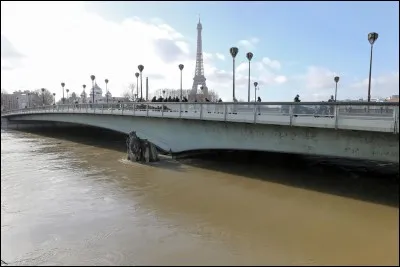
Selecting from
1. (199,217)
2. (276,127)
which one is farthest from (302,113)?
(199,217)

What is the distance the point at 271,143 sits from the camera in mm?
17406

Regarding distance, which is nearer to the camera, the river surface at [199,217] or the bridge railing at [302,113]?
the river surface at [199,217]

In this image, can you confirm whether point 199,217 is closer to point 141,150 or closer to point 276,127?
point 276,127

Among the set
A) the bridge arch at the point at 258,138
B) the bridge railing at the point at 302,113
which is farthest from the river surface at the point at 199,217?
the bridge railing at the point at 302,113

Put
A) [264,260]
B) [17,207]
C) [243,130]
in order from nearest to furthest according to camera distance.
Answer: [264,260] < [17,207] < [243,130]

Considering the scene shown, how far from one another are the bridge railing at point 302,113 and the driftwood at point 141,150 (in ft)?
7.53

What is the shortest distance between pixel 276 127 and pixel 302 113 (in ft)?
5.31

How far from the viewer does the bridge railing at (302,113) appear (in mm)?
13148

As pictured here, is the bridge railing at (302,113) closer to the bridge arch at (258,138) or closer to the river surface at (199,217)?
the bridge arch at (258,138)

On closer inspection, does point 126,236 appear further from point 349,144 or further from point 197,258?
point 349,144

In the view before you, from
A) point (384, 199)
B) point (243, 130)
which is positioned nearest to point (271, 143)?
point (243, 130)

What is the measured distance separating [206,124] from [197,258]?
12737 mm

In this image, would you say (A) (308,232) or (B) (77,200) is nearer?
(A) (308,232)

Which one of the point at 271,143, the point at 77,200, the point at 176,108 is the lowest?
the point at 77,200
